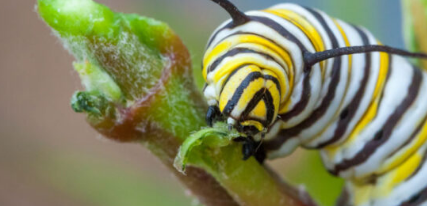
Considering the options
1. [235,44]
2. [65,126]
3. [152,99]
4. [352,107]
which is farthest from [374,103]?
[65,126]

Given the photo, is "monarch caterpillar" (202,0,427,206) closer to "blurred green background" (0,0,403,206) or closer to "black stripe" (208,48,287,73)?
"black stripe" (208,48,287,73)

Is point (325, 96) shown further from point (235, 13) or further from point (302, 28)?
point (235, 13)

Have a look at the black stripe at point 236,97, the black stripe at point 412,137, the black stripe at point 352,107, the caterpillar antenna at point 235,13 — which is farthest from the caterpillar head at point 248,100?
the black stripe at point 412,137

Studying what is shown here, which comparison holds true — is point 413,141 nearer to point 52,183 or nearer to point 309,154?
point 309,154

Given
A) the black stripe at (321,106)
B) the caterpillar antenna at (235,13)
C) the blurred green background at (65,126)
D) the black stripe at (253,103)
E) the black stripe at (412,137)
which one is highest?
the blurred green background at (65,126)

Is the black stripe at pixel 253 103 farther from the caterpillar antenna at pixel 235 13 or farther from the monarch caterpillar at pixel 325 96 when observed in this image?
the caterpillar antenna at pixel 235 13

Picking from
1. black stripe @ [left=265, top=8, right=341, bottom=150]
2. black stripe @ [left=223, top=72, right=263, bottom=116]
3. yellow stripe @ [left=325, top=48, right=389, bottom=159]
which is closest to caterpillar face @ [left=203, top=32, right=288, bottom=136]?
black stripe @ [left=223, top=72, right=263, bottom=116]
